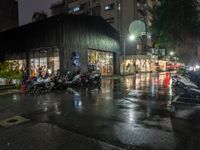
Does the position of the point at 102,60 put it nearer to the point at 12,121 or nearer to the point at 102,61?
the point at 102,61

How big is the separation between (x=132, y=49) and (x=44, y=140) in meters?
36.1

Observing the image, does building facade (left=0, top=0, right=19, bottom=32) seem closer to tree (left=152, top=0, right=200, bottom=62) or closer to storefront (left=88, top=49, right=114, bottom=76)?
storefront (left=88, top=49, right=114, bottom=76)

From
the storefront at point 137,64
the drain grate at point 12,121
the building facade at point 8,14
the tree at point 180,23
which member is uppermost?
the building facade at point 8,14

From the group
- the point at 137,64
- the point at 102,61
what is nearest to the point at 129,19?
the point at 137,64

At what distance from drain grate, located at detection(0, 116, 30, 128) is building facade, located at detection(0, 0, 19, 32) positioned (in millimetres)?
39172

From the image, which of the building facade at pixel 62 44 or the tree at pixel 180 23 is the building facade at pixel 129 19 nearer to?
the building facade at pixel 62 44

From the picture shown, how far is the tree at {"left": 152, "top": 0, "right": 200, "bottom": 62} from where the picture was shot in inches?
918

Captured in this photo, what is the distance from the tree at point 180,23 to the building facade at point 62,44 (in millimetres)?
9091

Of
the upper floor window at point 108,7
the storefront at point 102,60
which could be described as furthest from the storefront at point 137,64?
the upper floor window at point 108,7

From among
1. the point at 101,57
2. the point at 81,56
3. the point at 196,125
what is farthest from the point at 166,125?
the point at 101,57

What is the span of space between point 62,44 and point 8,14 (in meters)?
27.9

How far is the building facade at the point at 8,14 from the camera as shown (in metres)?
40.8

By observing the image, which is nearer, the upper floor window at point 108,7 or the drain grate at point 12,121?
the drain grate at point 12,121

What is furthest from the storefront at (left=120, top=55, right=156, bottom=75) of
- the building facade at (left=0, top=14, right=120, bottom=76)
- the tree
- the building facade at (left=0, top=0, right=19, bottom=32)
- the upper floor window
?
the building facade at (left=0, top=0, right=19, bottom=32)
